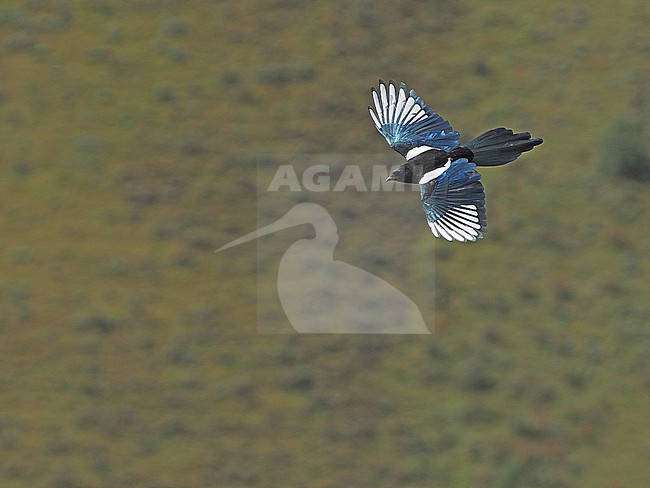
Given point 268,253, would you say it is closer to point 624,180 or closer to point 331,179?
point 331,179

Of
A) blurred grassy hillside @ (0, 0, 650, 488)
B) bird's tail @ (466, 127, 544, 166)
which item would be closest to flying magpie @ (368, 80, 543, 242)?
bird's tail @ (466, 127, 544, 166)

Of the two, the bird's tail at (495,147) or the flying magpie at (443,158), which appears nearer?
the flying magpie at (443,158)

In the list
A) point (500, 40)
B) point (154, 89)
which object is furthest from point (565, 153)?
point (154, 89)

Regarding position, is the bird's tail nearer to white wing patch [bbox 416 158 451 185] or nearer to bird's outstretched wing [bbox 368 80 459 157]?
white wing patch [bbox 416 158 451 185]

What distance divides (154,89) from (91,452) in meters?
8.47

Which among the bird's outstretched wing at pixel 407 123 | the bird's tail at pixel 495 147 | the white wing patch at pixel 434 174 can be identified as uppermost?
the bird's outstretched wing at pixel 407 123

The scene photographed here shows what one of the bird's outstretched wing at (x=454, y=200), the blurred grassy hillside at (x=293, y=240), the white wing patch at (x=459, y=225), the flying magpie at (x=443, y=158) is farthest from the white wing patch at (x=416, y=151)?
the blurred grassy hillside at (x=293, y=240)

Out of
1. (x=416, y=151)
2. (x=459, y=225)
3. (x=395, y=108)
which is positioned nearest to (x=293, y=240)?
(x=395, y=108)

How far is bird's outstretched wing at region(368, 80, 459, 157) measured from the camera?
1437cm

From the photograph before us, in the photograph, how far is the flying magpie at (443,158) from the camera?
507 inches

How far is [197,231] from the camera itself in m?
26.5

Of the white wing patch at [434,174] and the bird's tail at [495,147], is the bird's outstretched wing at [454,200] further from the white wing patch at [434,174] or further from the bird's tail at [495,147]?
the bird's tail at [495,147]

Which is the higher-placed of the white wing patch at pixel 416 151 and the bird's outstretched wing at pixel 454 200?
the white wing patch at pixel 416 151

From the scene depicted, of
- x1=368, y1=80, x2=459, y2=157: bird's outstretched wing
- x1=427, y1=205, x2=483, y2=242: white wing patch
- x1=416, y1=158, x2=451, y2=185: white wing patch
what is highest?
x1=368, y1=80, x2=459, y2=157: bird's outstretched wing
